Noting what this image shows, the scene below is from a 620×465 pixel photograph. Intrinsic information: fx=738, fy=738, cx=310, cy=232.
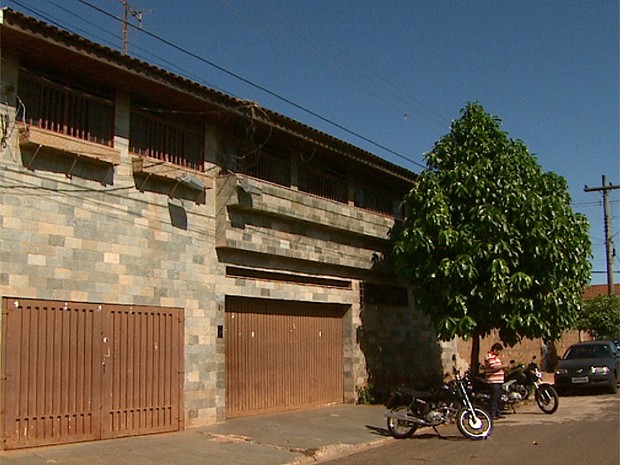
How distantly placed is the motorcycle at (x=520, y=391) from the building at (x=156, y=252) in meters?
3.54

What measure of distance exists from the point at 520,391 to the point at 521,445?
4922 millimetres

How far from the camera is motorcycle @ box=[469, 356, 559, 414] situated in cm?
1514

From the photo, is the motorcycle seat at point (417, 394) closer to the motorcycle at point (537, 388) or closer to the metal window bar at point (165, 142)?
the motorcycle at point (537, 388)

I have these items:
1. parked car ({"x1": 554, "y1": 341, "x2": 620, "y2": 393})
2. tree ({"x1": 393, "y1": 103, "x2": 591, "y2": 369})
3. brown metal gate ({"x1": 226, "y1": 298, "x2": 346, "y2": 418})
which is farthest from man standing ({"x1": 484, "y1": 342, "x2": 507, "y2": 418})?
parked car ({"x1": 554, "y1": 341, "x2": 620, "y2": 393})

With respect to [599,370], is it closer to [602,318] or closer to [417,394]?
[417,394]

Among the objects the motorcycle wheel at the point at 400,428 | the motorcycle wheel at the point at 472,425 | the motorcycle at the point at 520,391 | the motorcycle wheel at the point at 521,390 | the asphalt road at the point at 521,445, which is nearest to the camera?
the asphalt road at the point at 521,445

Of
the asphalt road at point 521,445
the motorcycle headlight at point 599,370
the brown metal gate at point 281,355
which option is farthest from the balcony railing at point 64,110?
the motorcycle headlight at point 599,370

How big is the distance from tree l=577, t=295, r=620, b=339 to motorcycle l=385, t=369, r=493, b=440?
21.0 metres

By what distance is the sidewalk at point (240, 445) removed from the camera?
1023 cm

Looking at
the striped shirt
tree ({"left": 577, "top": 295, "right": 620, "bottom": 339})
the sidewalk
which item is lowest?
the sidewalk

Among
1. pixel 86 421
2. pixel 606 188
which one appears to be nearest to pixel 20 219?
pixel 86 421

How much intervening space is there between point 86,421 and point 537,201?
10725 mm

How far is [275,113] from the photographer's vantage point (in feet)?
49.1

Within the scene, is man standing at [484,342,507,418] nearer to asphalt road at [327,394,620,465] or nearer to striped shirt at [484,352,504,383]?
striped shirt at [484,352,504,383]
